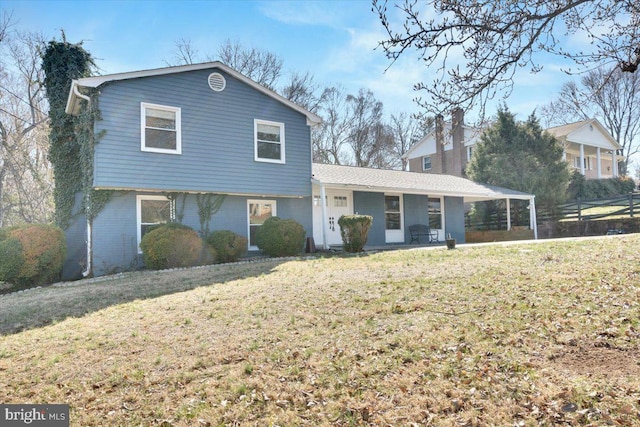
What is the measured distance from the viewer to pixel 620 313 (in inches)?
176

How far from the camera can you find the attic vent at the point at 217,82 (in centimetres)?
1312

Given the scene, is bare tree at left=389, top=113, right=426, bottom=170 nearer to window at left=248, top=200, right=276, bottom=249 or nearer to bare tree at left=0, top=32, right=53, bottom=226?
window at left=248, top=200, right=276, bottom=249

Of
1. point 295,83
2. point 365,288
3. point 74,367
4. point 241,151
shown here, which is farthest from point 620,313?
point 295,83

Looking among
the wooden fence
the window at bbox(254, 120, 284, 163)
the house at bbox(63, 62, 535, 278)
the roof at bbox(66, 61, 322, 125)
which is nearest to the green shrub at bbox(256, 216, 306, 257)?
the house at bbox(63, 62, 535, 278)

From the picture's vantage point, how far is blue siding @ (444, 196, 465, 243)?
19125 mm

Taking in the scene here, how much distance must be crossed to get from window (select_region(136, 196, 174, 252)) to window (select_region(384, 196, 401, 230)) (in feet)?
28.2

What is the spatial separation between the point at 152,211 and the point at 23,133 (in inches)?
518

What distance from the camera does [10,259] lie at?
32.6 ft

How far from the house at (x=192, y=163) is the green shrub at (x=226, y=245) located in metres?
0.86

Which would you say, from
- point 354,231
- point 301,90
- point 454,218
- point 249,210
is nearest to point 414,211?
point 454,218

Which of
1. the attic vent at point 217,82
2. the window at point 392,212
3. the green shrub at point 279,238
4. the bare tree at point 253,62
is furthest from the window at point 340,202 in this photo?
the bare tree at point 253,62

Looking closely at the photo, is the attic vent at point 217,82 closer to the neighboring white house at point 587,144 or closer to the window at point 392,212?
the window at point 392,212

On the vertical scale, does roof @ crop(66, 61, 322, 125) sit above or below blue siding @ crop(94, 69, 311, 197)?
above

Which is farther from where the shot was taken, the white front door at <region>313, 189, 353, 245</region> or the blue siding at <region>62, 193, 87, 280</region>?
the white front door at <region>313, 189, 353, 245</region>
